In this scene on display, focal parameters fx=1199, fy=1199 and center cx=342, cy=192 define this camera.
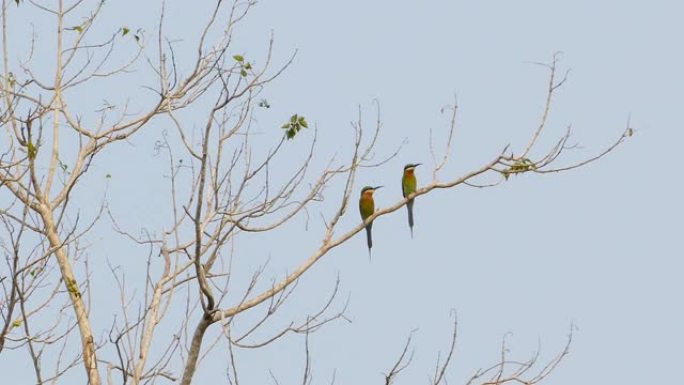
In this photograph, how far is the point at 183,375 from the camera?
564 cm

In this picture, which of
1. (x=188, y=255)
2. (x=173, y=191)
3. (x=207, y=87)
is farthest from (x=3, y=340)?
(x=207, y=87)

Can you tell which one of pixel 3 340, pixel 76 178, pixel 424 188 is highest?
pixel 76 178

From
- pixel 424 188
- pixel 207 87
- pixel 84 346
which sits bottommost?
pixel 84 346

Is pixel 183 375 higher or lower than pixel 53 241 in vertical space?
lower

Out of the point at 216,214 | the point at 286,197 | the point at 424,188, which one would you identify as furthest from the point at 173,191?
the point at 424,188

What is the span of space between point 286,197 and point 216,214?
44 cm

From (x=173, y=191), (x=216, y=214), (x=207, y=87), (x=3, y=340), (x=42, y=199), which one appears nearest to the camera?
(x=3, y=340)

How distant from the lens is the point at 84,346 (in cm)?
591

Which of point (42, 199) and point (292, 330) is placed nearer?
point (292, 330)

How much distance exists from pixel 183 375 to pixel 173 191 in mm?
899

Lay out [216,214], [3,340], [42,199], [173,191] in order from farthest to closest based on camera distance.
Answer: [42,199]
[216,214]
[173,191]
[3,340]

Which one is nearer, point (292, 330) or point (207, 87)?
point (292, 330)

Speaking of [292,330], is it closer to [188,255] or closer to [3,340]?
[188,255]

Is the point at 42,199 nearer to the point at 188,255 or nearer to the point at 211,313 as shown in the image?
the point at 188,255
